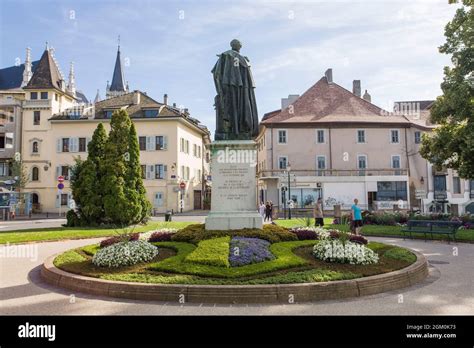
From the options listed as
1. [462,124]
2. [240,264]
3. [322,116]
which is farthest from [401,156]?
[240,264]

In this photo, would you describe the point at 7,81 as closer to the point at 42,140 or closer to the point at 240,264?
the point at 42,140

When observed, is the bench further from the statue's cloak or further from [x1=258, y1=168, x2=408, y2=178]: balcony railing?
[x1=258, y1=168, x2=408, y2=178]: balcony railing

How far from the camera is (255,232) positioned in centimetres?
1095

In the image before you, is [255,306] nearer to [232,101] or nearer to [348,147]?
[232,101]

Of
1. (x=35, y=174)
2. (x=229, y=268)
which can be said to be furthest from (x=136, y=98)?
(x=229, y=268)

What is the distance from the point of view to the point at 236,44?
1316 centimetres

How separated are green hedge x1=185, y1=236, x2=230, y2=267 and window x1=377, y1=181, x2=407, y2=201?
37269mm

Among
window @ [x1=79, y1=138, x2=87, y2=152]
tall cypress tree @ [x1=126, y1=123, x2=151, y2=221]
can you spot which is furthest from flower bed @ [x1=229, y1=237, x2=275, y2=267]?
window @ [x1=79, y1=138, x2=87, y2=152]

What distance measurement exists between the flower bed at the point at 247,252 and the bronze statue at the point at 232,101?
426cm

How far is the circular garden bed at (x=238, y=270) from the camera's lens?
6.98 metres

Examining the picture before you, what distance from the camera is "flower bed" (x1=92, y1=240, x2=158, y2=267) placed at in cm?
882

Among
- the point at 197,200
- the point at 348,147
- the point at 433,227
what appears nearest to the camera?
the point at 433,227

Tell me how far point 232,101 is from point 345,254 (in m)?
6.55

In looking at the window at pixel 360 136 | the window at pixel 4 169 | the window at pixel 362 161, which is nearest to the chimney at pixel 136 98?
the window at pixel 4 169
